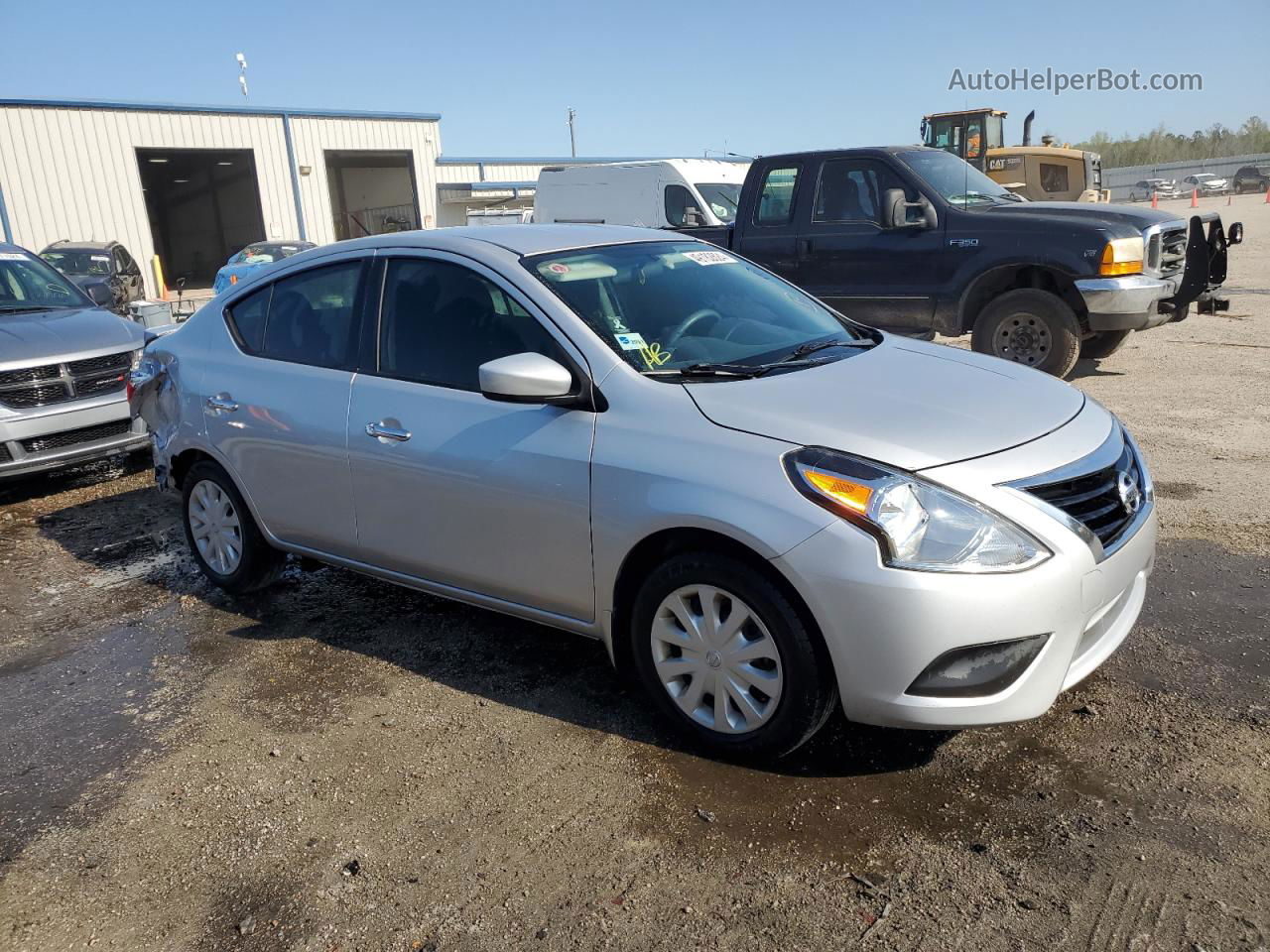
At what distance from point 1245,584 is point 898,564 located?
2.54 metres

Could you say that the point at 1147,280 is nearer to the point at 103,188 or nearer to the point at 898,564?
the point at 898,564

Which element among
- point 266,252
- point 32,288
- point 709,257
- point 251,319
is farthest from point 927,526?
point 266,252

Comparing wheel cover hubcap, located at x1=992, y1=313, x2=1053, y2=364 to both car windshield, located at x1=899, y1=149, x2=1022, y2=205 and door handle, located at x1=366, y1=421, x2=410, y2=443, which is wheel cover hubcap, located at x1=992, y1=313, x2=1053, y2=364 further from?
door handle, located at x1=366, y1=421, x2=410, y2=443

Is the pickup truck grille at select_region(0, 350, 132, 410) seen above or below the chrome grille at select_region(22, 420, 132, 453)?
above

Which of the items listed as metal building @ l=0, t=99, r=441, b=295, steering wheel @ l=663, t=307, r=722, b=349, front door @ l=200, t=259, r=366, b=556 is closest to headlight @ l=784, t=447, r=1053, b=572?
steering wheel @ l=663, t=307, r=722, b=349

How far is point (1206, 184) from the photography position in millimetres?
58625

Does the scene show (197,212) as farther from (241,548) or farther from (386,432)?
(386,432)

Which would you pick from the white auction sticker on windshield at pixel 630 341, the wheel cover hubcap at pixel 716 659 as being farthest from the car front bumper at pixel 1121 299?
the wheel cover hubcap at pixel 716 659

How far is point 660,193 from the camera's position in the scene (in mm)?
13516

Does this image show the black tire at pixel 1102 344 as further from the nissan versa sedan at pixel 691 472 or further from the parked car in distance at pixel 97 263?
the parked car in distance at pixel 97 263

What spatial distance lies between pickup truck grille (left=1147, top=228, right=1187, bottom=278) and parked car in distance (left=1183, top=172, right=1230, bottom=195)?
186 ft

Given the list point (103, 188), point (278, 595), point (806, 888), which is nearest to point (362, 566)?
point (278, 595)

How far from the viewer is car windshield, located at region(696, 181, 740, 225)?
44.5 ft

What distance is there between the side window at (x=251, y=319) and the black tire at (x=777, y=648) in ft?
7.93
